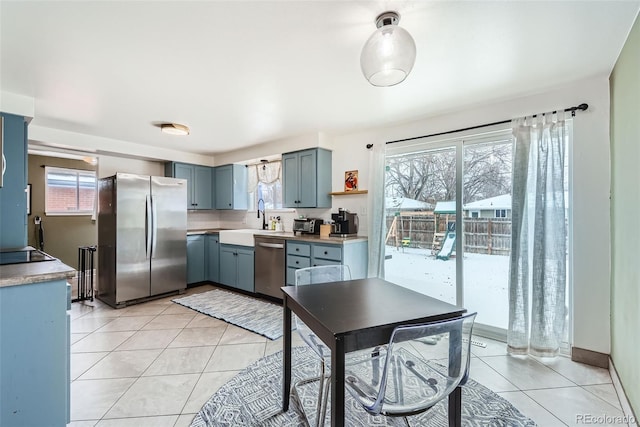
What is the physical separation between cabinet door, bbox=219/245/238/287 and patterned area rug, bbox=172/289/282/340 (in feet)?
0.61

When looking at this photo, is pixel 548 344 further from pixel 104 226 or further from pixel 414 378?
pixel 104 226

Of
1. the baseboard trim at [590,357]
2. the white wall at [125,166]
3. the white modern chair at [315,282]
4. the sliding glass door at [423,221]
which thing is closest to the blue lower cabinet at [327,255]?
the sliding glass door at [423,221]

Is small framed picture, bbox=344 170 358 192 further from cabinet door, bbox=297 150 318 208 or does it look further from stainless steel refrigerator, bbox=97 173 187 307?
stainless steel refrigerator, bbox=97 173 187 307

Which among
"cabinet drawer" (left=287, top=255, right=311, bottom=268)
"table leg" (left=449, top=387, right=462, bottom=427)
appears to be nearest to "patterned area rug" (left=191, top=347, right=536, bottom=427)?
"table leg" (left=449, top=387, right=462, bottom=427)

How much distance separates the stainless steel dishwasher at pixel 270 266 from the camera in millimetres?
3742

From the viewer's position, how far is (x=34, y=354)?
4.61ft

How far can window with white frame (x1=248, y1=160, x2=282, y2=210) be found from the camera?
4.80 metres

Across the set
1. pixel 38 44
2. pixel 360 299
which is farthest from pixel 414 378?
pixel 38 44

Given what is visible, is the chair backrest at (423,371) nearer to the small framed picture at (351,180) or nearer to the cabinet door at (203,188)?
the small framed picture at (351,180)

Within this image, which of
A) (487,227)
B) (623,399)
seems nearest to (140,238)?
(487,227)

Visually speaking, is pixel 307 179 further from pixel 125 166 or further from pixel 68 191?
pixel 68 191

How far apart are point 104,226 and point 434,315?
171 inches

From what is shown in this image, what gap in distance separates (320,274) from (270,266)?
1843 millimetres

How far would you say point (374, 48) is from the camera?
1.46m
